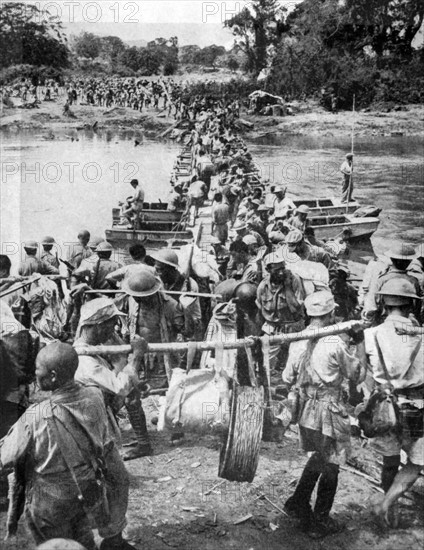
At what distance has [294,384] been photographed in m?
4.49

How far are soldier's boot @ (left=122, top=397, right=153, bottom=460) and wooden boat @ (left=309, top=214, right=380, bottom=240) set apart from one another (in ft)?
33.8

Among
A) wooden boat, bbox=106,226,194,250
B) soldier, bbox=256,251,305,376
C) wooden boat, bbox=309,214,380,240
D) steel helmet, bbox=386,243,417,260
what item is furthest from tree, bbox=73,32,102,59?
steel helmet, bbox=386,243,417,260

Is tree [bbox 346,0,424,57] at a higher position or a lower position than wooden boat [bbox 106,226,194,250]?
higher

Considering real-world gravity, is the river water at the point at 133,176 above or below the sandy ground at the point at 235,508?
above

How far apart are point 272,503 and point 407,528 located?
3.27 ft

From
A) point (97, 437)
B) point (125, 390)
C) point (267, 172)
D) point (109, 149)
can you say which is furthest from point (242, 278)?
point (109, 149)

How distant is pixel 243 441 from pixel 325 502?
2.36ft

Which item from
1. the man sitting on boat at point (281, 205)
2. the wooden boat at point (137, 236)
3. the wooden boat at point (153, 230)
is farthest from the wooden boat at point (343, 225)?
the wooden boat at point (137, 236)

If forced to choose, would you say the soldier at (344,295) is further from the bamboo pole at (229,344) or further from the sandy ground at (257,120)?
the sandy ground at (257,120)

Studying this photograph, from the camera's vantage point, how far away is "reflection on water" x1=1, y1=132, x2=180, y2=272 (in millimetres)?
18547

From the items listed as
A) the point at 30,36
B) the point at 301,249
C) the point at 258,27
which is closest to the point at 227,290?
the point at 301,249

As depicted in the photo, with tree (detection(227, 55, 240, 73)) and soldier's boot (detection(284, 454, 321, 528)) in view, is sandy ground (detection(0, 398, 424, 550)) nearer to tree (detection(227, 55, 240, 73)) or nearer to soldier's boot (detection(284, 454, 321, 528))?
soldier's boot (detection(284, 454, 321, 528))

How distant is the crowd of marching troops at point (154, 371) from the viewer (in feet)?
11.2

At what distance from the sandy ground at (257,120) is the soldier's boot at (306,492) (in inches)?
888
